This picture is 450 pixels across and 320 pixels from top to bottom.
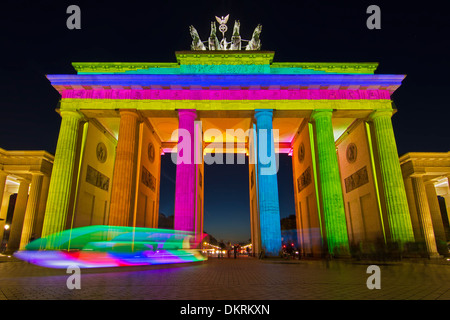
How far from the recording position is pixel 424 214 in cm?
2602

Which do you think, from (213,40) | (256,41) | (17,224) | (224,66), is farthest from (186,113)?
(17,224)

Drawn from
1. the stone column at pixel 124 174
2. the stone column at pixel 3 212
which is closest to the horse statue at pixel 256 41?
the stone column at pixel 124 174

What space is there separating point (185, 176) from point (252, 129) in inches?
337

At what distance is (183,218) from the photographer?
19.4m

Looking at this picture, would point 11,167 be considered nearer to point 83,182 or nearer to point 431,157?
point 83,182

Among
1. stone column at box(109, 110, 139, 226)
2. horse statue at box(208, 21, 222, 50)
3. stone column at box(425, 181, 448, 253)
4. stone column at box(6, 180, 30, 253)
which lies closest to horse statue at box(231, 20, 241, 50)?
horse statue at box(208, 21, 222, 50)

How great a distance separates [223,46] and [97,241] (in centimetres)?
2045

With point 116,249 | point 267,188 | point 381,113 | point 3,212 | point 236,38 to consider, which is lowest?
point 116,249

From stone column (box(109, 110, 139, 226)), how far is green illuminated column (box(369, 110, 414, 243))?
64.3 ft

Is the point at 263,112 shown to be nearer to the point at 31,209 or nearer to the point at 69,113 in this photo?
the point at 69,113

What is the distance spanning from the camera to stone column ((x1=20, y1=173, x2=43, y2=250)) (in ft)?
84.6

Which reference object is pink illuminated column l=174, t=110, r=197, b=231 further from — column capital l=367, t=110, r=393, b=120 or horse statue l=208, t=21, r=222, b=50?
column capital l=367, t=110, r=393, b=120
